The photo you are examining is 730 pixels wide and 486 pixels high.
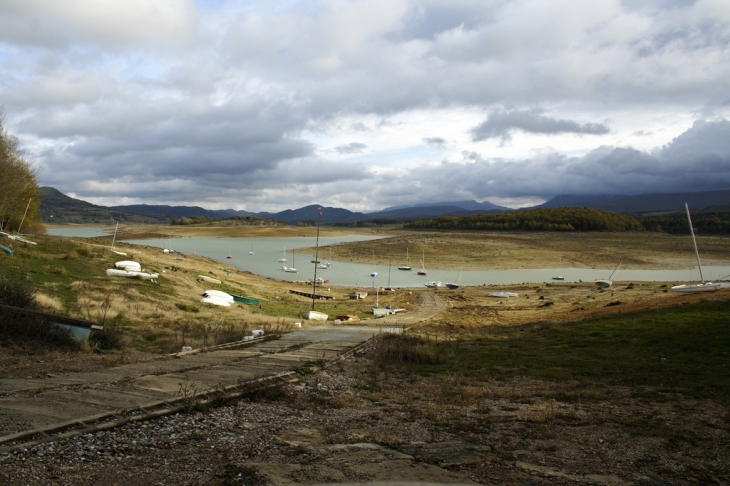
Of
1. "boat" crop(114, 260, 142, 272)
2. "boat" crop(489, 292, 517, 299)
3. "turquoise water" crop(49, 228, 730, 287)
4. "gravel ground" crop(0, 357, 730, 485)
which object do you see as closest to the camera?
"gravel ground" crop(0, 357, 730, 485)

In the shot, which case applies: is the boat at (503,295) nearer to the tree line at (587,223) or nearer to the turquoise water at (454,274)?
the turquoise water at (454,274)

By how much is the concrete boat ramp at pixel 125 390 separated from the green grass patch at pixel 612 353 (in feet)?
11.8

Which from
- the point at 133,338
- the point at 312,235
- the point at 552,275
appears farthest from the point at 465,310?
the point at 312,235

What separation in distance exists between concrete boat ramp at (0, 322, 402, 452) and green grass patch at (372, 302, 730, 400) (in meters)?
3.58

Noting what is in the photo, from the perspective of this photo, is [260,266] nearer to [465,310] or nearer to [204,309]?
[465,310]

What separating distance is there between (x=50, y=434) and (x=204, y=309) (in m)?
17.7

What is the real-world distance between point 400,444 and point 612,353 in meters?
9.73

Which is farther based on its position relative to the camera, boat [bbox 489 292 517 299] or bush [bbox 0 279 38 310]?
boat [bbox 489 292 517 299]

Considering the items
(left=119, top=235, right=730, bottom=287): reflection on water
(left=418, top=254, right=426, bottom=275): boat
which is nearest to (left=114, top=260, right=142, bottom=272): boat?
(left=119, top=235, right=730, bottom=287): reflection on water

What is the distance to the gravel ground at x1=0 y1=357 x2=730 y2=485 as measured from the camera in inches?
191

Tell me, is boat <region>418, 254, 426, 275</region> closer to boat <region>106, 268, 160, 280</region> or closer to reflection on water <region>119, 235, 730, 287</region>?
reflection on water <region>119, 235, 730, 287</region>

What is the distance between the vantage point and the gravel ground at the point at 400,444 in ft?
16.0

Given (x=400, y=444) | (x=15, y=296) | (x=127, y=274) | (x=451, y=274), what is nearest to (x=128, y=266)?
(x=127, y=274)

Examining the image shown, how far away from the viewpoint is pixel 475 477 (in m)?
5.18
